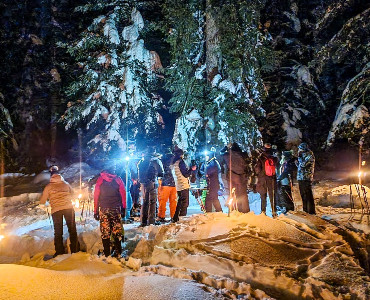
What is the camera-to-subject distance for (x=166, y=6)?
13562mm

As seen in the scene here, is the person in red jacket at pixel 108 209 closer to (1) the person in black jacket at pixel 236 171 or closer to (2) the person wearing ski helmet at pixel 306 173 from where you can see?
(1) the person in black jacket at pixel 236 171

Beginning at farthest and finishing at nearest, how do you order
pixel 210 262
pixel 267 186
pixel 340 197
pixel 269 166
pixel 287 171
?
pixel 340 197 → pixel 267 186 → pixel 269 166 → pixel 287 171 → pixel 210 262

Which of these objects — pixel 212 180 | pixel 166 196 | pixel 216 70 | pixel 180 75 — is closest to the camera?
pixel 212 180

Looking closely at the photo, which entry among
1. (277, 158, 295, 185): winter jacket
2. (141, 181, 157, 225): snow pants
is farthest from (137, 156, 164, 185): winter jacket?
(277, 158, 295, 185): winter jacket

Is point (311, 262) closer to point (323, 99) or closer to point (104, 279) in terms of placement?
point (104, 279)

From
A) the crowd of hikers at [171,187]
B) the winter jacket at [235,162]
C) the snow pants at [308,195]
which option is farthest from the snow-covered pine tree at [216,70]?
the snow pants at [308,195]

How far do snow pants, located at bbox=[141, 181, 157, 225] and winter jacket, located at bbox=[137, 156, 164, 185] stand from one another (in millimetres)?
126

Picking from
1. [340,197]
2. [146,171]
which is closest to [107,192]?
[146,171]

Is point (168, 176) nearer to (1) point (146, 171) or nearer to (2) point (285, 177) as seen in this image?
(1) point (146, 171)

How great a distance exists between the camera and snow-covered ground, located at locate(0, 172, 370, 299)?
3455 mm

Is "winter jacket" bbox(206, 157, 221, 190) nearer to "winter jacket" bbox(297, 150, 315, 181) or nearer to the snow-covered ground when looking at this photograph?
the snow-covered ground

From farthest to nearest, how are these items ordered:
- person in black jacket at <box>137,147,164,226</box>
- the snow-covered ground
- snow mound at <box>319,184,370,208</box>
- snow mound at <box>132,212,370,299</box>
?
snow mound at <box>319,184,370,208</box>, person in black jacket at <box>137,147,164,226</box>, snow mound at <box>132,212,370,299</box>, the snow-covered ground

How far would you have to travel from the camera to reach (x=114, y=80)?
46.5 feet

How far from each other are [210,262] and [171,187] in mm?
3336
